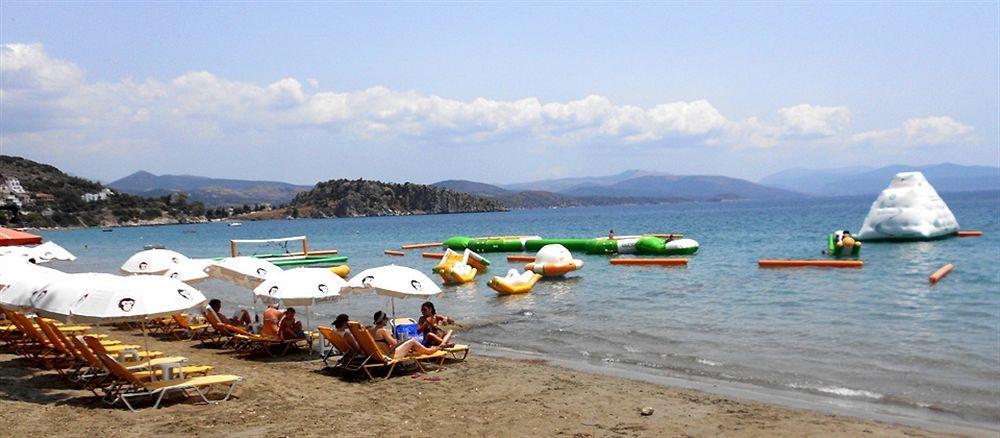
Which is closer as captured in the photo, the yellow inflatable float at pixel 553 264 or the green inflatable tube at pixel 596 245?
the yellow inflatable float at pixel 553 264

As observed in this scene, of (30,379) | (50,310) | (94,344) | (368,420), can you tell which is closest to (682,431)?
(368,420)

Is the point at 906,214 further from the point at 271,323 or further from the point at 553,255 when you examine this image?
the point at 271,323

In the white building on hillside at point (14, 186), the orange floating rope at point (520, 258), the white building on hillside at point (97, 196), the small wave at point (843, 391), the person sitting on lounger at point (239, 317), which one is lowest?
the orange floating rope at point (520, 258)

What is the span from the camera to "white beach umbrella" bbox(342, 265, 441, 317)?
11898 millimetres

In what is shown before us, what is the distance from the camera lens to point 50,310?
9.09m

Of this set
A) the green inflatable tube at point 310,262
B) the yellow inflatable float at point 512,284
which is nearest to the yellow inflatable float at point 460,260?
the yellow inflatable float at point 512,284

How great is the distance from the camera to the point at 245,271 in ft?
48.5

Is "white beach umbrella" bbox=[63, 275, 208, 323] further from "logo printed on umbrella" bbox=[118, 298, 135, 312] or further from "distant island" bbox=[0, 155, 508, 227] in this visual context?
"distant island" bbox=[0, 155, 508, 227]

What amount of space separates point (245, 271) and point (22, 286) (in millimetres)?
4470

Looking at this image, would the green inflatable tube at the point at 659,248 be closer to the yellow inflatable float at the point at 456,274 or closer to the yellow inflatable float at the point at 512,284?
the yellow inflatable float at the point at 456,274

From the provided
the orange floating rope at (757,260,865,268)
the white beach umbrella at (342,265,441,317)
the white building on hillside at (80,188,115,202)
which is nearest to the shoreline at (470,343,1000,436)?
the white beach umbrella at (342,265,441,317)

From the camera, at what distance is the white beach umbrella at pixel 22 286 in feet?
33.7

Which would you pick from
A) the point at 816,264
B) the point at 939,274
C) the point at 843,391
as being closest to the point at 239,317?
the point at 843,391

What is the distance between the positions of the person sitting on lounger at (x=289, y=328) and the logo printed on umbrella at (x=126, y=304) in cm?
367
